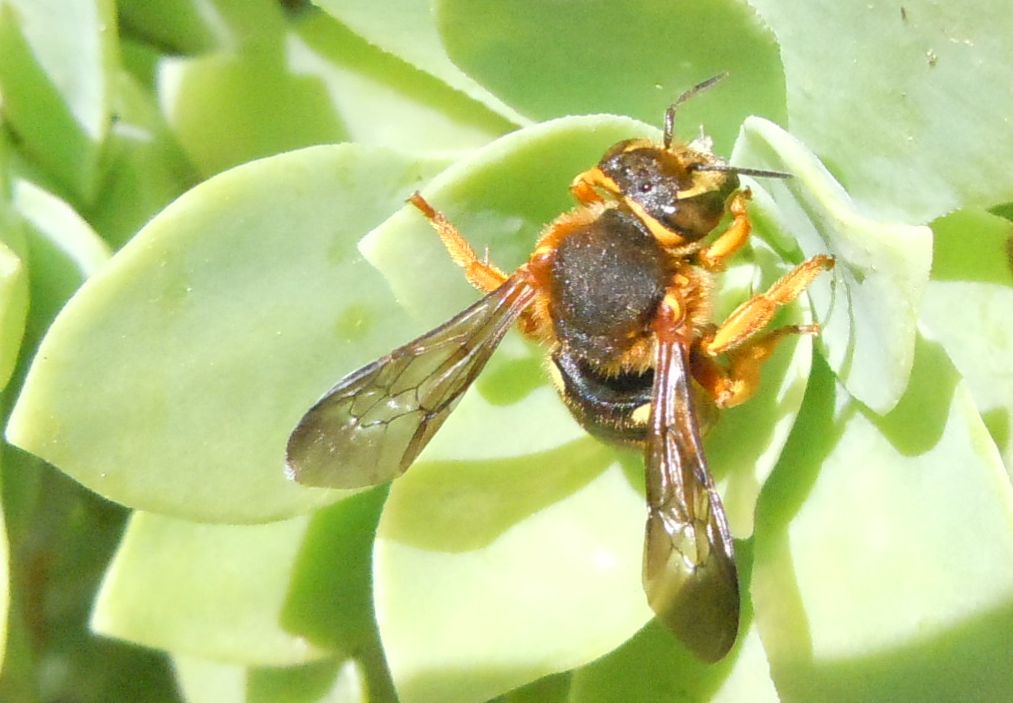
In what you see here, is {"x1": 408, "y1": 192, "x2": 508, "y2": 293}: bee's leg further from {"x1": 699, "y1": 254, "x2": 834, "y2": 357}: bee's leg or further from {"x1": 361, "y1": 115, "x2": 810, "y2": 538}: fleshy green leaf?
{"x1": 699, "y1": 254, "x2": 834, "y2": 357}: bee's leg

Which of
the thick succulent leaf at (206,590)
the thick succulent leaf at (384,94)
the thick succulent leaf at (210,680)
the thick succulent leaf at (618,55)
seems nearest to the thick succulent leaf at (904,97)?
the thick succulent leaf at (618,55)

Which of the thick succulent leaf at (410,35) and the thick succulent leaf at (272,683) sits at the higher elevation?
the thick succulent leaf at (410,35)

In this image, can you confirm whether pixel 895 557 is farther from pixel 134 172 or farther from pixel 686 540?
pixel 134 172

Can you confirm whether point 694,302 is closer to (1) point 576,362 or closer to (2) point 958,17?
(1) point 576,362

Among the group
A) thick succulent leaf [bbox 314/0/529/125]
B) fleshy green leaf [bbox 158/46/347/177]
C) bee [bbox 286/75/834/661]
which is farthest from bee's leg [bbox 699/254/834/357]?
fleshy green leaf [bbox 158/46/347/177]

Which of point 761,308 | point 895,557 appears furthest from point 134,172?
point 895,557

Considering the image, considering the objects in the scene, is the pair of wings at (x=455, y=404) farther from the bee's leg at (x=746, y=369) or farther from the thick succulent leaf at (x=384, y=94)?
the thick succulent leaf at (x=384, y=94)

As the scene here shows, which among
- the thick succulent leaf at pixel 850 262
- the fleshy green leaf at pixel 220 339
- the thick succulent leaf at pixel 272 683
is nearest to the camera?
the thick succulent leaf at pixel 850 262
